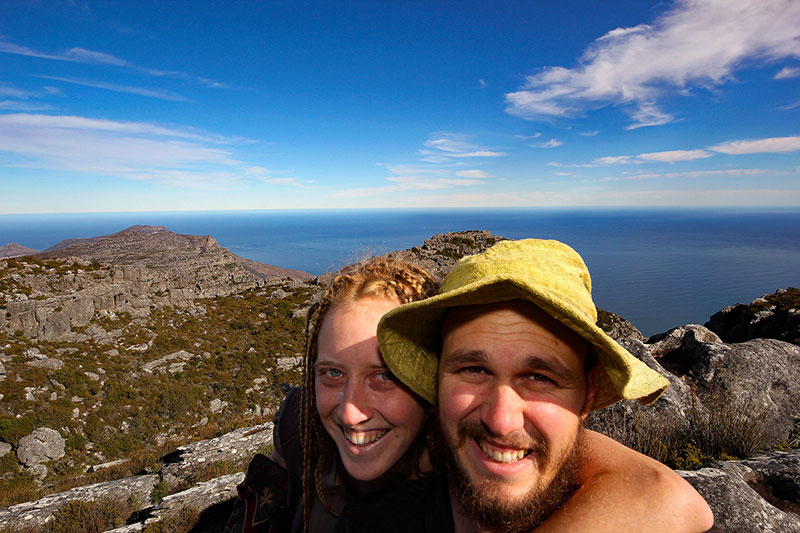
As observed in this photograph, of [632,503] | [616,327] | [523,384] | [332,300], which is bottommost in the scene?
[616,327]

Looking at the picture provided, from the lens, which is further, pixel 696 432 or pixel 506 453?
pixel 696 432

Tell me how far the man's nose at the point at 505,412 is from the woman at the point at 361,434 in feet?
1.20

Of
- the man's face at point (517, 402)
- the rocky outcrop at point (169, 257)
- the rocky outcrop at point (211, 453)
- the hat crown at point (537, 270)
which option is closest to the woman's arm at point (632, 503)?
the man's face at point (517, 402)

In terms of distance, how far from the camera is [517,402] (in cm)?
156

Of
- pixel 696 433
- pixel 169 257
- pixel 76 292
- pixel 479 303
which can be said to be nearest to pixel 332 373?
pixel 479 303

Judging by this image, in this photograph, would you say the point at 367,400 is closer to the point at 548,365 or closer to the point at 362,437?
the point at 362,437

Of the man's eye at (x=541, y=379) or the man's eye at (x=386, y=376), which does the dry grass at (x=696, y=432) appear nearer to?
the man's eye at (x=541, y=379)

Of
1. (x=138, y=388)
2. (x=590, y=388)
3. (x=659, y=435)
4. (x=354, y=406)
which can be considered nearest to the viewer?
(x=590, y=388)

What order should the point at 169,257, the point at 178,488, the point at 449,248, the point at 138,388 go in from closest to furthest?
the point at 178,488 < the point at 138,388 < the point at 449,248 < the point at 169,257

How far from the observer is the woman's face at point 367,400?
2209mm

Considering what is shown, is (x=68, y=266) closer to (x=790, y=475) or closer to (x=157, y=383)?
(x=157, y=383)

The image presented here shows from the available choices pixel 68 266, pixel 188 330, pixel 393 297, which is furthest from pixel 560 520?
pixel 68 266

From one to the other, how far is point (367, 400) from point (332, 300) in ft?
2.26

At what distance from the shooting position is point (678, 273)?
327 feet
